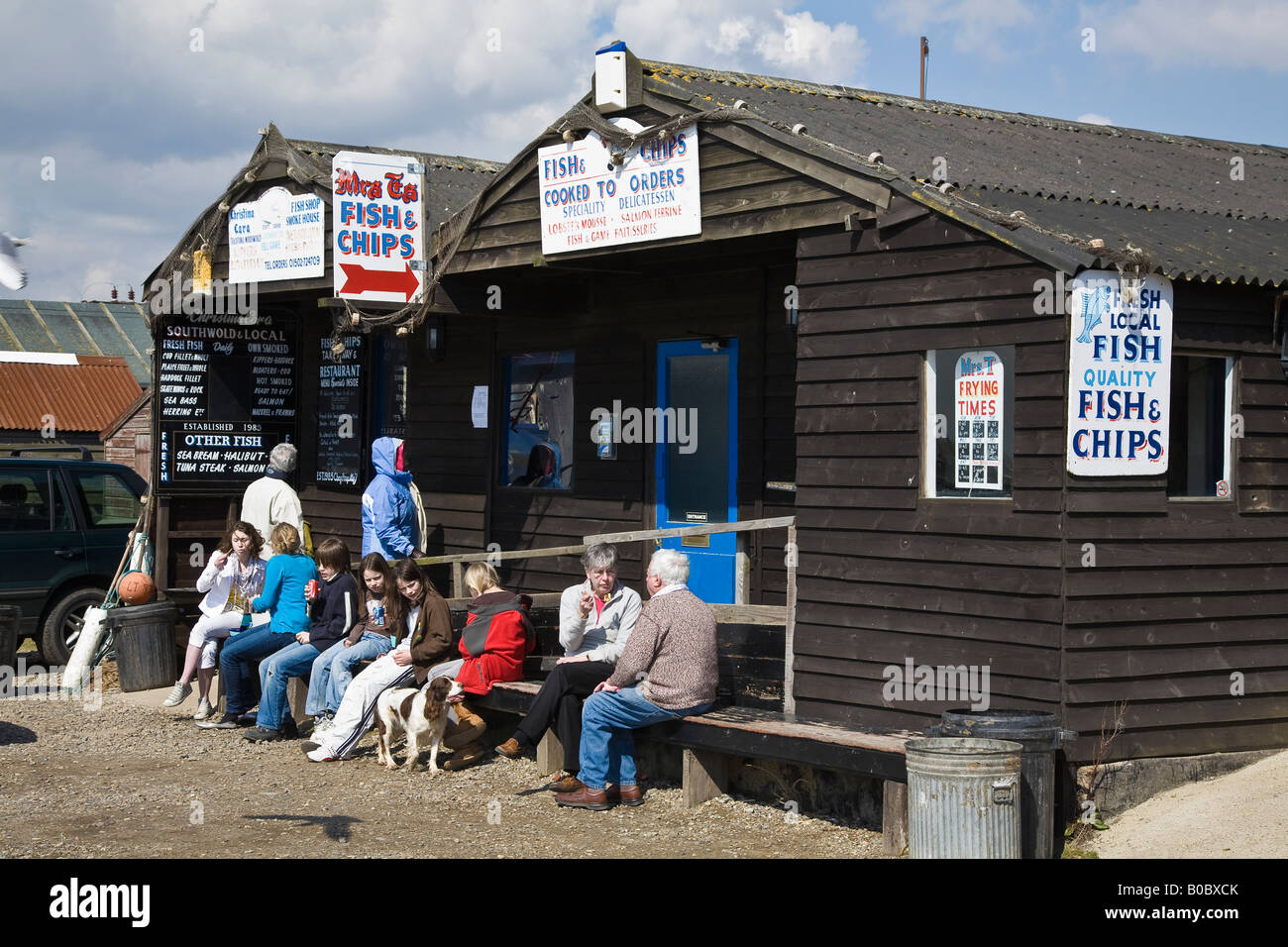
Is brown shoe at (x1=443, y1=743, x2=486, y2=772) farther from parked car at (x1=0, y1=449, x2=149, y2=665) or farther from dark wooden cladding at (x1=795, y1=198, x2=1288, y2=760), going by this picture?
parked car at (x1=0, y1=449, x2=149, y2=665)

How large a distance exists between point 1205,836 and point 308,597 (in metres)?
6.35

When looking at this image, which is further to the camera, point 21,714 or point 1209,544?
point 21,714

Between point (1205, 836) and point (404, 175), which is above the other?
point (404, 175)

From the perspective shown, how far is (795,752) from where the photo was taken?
7648 mm

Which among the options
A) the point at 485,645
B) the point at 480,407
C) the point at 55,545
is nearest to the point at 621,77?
the point at 485,645

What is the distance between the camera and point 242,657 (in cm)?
1075

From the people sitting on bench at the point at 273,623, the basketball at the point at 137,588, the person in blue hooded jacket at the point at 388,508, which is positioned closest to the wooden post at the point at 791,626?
the people sitting on bench at the point at 273,623

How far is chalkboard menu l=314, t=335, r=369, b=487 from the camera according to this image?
14.2m

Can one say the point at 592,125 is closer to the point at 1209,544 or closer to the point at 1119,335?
the point at 1119,335

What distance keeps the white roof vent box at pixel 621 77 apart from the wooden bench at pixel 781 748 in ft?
12.6

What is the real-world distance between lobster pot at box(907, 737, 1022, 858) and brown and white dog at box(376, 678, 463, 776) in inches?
144

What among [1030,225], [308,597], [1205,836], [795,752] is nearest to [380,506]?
[308,597]

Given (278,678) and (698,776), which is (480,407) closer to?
(278,678)

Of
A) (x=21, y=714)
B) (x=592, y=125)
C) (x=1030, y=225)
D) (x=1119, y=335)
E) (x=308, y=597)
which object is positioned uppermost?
(x=592, y=125)
